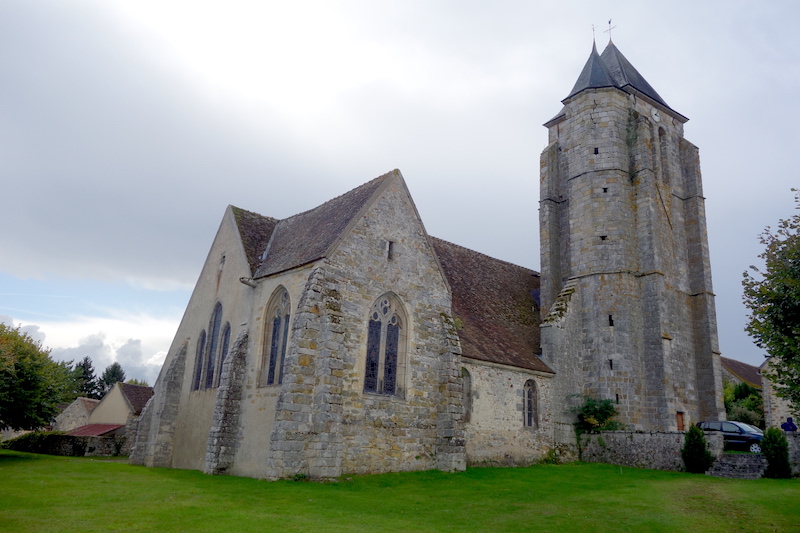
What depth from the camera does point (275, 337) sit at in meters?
19.1

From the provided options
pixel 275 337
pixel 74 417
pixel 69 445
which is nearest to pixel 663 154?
pixel 275 337

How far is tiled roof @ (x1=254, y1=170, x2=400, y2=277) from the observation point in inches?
750

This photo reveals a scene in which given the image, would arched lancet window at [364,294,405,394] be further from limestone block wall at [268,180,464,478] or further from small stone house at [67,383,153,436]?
small stone house at [67,383,153,436]

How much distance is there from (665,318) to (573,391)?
5293 mm

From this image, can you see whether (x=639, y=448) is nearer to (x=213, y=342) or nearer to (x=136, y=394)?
(x=213, y=342)

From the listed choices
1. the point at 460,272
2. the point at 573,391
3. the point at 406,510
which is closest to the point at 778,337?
the point at 406,510

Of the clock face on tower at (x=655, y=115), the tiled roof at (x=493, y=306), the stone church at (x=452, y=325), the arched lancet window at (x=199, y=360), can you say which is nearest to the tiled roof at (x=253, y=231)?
the stone church at (x=452, y=325)

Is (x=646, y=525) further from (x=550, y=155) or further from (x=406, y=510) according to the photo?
(x=550, y=155)

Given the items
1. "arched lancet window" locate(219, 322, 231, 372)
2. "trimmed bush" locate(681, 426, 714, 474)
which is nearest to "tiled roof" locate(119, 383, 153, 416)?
"arched lancet window" locate(219, 322, 231, 372)

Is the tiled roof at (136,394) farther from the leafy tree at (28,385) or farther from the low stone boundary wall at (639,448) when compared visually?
the low stone boundary wall at (639,448)

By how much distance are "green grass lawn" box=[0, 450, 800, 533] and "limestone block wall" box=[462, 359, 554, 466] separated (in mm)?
2107

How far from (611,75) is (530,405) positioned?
1821 centimetres

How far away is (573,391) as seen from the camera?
25672mm

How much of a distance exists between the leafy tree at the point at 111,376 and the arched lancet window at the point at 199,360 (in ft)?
170
